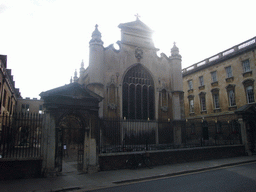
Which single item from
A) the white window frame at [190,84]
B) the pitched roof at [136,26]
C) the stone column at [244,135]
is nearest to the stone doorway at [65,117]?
the pitched roof at [136,26]

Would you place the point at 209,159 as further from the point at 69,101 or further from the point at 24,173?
the point at 24,173

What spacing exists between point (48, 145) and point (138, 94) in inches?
391

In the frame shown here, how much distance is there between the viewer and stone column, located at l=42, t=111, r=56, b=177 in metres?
9.81

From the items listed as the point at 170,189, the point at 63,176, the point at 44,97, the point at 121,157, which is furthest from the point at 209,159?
the point at 44,97

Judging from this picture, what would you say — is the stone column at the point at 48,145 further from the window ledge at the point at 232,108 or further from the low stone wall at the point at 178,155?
the window ledge at the point at 232,108

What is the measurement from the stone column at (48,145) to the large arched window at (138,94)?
7976mm

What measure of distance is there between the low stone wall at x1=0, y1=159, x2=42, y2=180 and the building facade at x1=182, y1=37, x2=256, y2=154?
55.7ft

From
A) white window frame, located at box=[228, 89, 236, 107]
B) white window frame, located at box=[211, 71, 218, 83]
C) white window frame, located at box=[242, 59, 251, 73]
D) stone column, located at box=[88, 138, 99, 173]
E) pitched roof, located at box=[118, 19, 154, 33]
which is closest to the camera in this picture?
stone column, located at box=[88, 138, 99, 173]

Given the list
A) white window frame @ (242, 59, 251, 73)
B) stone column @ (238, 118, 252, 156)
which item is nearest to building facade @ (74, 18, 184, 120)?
stone column @ (238, 118, 252, 156)

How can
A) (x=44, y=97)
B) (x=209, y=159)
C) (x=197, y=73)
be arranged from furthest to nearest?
1. (x=197, y=73)
2. (x=209, y=159)
3. (x=44, y=97)

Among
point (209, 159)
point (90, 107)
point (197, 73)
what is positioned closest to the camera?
point (90, 107)

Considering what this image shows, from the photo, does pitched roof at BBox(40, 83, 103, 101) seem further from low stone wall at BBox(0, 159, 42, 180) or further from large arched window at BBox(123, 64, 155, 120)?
large arched window at BBox(123, 64, 155, 120)

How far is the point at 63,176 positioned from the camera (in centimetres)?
991

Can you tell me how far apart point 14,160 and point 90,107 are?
171 inches
